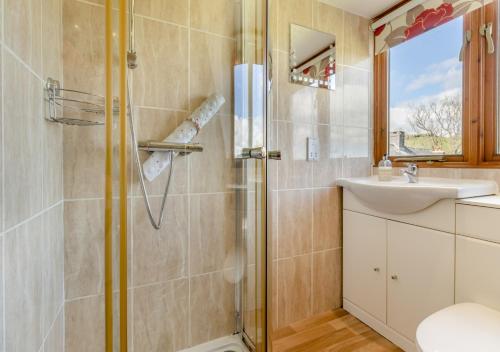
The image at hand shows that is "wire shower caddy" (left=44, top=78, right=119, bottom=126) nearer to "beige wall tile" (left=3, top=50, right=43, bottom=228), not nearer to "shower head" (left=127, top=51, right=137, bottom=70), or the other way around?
"beige wall tile" (left=3, top=50, right=43, bottom=228)

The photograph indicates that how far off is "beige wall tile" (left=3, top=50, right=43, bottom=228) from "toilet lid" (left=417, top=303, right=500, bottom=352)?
4.16ft

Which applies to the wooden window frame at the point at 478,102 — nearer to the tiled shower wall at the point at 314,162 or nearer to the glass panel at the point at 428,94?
the glass panel at the point at 428,94

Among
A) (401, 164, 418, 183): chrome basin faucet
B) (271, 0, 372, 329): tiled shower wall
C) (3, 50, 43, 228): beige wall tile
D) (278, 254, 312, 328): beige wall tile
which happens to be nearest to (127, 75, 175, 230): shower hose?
(3, 50, 43, 228): beige wall tile

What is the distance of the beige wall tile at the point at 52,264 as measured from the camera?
841 millimetres

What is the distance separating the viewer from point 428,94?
1.71 m

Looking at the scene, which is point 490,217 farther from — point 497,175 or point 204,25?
point 204,25

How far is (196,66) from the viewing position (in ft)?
3.71

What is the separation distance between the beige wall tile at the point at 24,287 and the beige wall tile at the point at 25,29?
0.44 m

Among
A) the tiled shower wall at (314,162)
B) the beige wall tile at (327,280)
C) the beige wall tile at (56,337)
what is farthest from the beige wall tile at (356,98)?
the beige wall tile at (56,337)

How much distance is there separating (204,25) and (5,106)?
2.74 feet

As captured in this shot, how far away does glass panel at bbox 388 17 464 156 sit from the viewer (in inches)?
62.1

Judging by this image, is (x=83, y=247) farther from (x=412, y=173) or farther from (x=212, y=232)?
(x=412, y=173)

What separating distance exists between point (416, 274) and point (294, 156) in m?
0.93

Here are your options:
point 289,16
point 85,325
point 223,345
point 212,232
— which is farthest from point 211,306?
point 289,16
